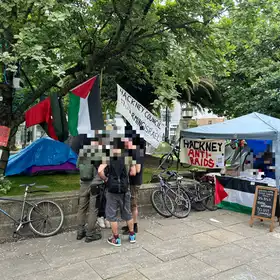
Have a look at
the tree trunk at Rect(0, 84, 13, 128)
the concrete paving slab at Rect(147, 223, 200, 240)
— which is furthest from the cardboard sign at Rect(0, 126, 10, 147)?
the concrete paving slab at Rect(147, 223, 200, 240)

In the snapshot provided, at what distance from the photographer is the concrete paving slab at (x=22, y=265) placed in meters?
3.78

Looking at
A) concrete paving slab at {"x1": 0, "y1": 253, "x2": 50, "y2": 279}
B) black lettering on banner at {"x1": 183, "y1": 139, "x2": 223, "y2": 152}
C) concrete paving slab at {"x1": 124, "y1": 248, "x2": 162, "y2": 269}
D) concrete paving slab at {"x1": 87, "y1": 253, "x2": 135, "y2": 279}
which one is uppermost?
black lettering on banner at {"x1": 183, "y1": 139, "x2": 223, "y2": 152}

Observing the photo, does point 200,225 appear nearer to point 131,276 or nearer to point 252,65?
point 131,276

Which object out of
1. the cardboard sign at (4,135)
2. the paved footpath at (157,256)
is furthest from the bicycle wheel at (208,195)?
the cardboard sign at (4,135)

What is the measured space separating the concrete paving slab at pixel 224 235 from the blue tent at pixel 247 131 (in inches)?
65.5

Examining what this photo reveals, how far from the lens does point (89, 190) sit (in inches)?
198

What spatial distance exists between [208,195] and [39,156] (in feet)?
17.1

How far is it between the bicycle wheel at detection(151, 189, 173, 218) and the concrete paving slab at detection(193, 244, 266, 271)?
175 cm

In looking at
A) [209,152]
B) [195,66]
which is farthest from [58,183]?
[195,66]

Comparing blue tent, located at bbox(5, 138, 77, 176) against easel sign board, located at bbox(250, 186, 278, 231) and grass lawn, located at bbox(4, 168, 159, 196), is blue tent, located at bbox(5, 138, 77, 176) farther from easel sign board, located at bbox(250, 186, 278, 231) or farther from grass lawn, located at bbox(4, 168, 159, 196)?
easel sign board, located at bbox(250, 186, 278, 231)

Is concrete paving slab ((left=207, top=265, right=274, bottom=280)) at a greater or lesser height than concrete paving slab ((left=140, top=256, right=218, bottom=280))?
greater

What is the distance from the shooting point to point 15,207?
494 cm

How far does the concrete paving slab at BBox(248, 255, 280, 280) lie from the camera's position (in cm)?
388

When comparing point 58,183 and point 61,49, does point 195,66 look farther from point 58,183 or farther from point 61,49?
point 58,183
